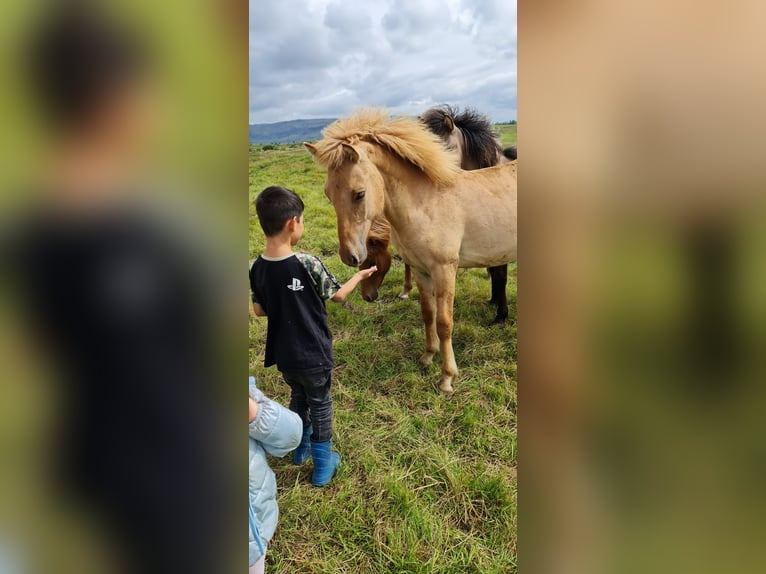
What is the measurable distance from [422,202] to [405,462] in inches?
75.3

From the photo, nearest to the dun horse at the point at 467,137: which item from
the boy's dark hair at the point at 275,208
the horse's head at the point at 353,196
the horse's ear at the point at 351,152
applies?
the horse's head at the point at 353,196

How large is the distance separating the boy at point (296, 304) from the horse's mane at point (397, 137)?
3.29ft

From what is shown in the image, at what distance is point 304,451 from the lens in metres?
2.73

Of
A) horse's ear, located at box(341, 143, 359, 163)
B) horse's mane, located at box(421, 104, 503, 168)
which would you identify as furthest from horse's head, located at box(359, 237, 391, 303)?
horse's mane, located at box(421, 104, 503, 168)

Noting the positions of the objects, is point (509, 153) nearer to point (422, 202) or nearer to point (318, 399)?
point (422, 202)

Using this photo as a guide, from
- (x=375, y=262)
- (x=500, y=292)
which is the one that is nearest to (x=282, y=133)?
(x=375, y=262)

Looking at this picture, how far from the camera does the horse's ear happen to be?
9.22 ft

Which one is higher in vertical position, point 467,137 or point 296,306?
point 467,137

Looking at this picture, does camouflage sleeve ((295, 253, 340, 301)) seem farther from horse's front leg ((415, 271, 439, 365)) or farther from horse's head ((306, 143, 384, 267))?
horse's front leg ((415, 271, 439, 365))
